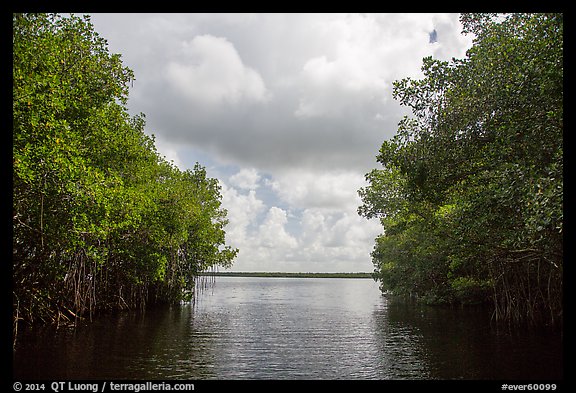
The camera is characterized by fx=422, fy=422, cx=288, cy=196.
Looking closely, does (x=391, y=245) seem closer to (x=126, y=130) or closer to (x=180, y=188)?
(x=180, y=188)

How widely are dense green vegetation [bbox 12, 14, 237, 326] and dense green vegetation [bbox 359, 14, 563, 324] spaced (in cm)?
1277

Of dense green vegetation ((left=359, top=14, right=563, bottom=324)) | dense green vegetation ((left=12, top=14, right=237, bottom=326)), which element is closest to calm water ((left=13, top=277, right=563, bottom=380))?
dense green vegetation ((left=12, top=14, right=237, bottom=326))

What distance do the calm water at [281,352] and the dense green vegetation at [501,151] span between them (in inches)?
159

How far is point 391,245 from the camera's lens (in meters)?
44.4

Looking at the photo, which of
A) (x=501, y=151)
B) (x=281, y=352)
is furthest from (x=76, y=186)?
(x=501, y=151)

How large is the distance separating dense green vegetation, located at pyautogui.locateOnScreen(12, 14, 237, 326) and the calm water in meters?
2.56

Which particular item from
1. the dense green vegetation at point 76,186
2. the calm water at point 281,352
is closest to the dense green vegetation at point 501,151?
the calm water at point 281,352

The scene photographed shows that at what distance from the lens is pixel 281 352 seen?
17688 millimetres

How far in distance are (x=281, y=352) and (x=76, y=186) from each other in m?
10.3

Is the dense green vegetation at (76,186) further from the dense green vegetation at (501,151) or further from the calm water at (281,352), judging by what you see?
the dense green vegetation at (501,151)

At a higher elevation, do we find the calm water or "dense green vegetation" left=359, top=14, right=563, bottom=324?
"dense green vegetation" left=359, top=14, right=563, bottom=324

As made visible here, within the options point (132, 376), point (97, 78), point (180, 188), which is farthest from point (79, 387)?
point (180, 188)

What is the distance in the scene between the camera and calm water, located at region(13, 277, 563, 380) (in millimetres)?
13523

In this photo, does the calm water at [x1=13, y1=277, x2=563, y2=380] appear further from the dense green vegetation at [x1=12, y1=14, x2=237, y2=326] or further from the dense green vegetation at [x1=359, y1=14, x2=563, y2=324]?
the dense green vegetation at [x1=359, y1=14, x2=563, y2=324]
